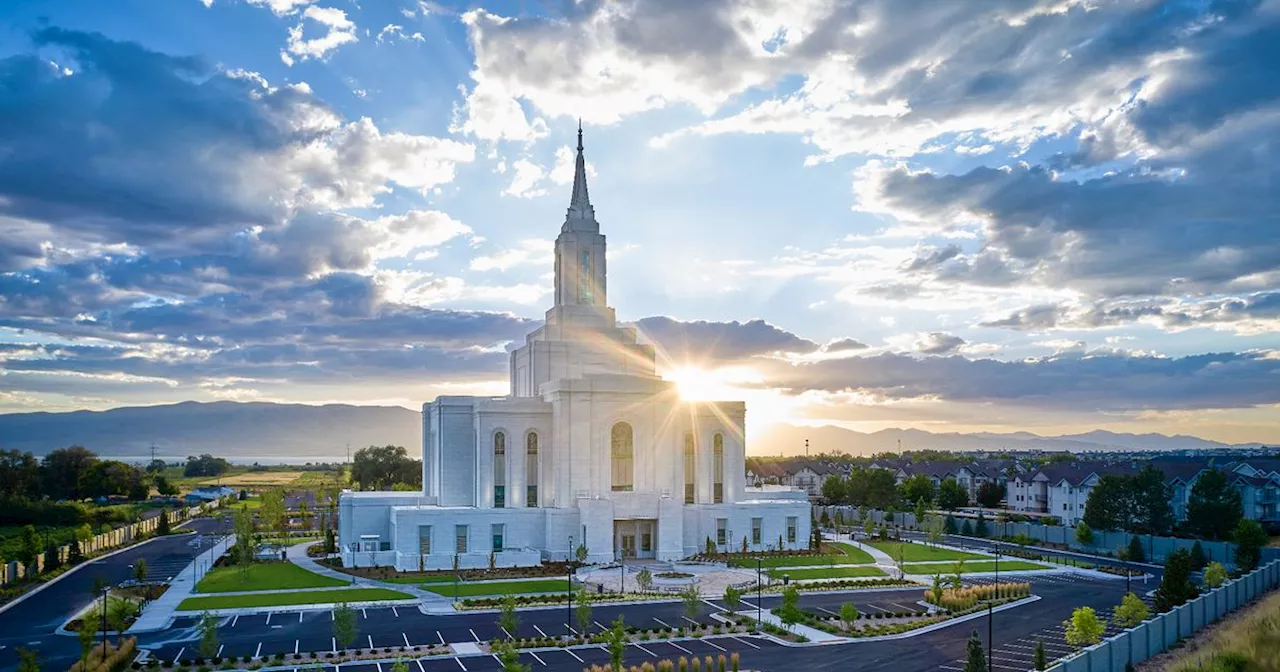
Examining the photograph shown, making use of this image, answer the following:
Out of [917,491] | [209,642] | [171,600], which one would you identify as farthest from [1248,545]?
[171,600]

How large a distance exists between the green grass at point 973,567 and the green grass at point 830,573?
2.79 meters

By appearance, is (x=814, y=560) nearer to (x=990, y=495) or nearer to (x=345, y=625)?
(x=345, y=625)

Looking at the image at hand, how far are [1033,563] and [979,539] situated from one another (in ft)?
53.3

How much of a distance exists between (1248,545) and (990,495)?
53074 mm

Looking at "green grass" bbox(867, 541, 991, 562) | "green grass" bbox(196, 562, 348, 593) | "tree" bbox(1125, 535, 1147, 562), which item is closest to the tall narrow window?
"green grass" bbox(867, 541, 991, 562)

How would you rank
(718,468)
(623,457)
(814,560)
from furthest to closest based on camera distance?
(718,468) → (623,457) → (814,560)

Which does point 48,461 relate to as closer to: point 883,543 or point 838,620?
point 883,543

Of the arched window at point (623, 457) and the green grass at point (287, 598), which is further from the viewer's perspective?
the arched window at point (623, 457)

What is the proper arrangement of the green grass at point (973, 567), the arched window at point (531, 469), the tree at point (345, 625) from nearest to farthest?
1. the tree at point (345, 625)
2. the green grass at point (973, 567)
3. the arched window at point (531, 469)

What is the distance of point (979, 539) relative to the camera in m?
80.0

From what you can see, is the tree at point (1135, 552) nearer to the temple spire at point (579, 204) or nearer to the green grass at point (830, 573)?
the green grass at point (830, 573)

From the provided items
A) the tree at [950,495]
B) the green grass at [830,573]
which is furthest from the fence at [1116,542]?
the green grass at [830,573]

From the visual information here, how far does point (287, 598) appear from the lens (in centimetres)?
4981

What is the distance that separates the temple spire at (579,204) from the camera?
76.7 metres
